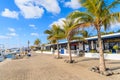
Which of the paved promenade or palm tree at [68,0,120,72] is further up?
palm tree at [68,0,120,72]

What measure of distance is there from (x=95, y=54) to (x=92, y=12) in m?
14.1

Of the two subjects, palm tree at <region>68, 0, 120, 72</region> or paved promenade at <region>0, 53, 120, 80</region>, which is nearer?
paved promenade at <region>0, 53, 120, 80</region>

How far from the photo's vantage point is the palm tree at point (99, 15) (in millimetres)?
12453

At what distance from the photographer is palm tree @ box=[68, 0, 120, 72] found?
40.9 feet

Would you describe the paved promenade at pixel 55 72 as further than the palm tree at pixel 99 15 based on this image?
No

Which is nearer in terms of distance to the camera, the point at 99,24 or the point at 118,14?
the point at 118,14

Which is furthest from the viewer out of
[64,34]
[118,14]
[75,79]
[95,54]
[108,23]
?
[95,54]

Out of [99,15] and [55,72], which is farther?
[55,72]

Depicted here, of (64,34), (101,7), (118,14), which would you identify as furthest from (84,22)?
(64,34)

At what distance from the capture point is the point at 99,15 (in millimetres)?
12781

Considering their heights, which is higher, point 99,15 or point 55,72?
point 99,15

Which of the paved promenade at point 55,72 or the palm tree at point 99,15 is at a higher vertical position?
the palm tree at point 99,15

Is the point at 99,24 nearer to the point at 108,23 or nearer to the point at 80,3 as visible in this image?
the point at 108,23

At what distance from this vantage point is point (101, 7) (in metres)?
12.7
